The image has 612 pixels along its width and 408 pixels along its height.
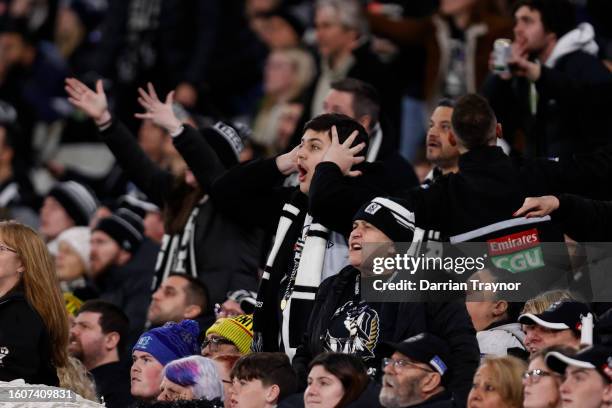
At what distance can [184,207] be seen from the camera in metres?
10.0

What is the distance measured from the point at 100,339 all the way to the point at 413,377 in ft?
9.89

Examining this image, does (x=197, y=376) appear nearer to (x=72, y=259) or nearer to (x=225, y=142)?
(x=225, y=142)

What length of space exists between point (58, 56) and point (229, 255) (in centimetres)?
694

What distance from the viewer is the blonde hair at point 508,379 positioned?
22.4 feet

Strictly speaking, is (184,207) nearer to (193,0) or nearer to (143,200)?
(143,200)

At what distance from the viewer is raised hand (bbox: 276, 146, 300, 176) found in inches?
349

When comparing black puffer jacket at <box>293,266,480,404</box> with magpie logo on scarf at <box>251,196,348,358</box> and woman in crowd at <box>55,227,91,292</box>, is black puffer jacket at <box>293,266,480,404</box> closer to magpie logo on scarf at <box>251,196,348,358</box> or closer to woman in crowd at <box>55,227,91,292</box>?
magpie logo on scarf at <box>251,196,348,358</box>

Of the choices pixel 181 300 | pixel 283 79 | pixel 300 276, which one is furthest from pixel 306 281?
pixel 283 79

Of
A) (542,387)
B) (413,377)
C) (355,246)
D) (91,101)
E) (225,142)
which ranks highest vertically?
(91,101)

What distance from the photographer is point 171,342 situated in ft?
28.8

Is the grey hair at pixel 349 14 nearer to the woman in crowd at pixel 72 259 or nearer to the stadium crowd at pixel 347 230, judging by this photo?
the stadium crowd at pixel 347 230

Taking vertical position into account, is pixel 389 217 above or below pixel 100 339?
above

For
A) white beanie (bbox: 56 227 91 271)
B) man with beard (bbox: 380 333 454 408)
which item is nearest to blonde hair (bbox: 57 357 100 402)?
man with beard (bbox: 380 333 454 408)

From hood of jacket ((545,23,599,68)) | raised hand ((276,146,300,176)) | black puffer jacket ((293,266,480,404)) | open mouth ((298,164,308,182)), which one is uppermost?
hood of jacket ((545,23,599,68))
